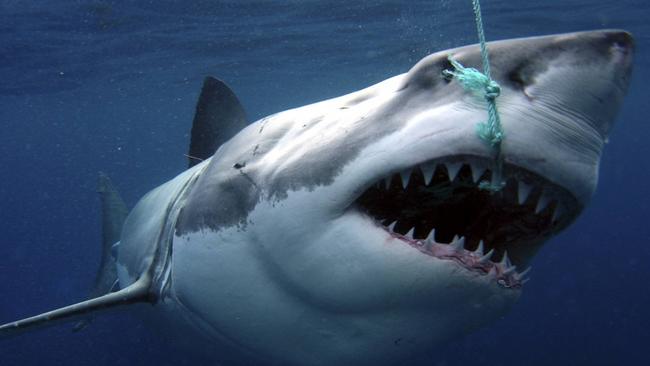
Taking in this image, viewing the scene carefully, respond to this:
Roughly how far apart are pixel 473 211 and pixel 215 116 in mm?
3469

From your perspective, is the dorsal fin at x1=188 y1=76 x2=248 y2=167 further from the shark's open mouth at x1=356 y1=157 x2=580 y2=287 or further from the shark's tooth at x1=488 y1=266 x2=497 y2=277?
the shark's tooth at x1=488 y1=266 x2=497 y2=277

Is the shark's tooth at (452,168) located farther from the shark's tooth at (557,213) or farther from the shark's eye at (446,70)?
the shark's tooth at (557,213)

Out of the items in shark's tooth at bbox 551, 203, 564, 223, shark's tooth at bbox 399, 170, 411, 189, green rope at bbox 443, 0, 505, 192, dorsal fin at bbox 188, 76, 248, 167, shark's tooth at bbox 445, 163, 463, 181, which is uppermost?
green rope at bbox 443, 0, 505, 192

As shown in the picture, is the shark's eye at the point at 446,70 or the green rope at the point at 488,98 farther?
the shark's eye at the point at 446,70

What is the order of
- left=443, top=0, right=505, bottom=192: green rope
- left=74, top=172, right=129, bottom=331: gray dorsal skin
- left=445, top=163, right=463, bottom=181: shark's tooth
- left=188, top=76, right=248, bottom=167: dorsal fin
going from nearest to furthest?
left=443, top=0, right=505, bottom=192: green rope, left=445, top=163, right=463, bottom=181: shark's tooth, left=188, top=76, right=248, bottom=167: dorsal fin, left=74, top=172, right=129, bottom=331: gray dorsal skin

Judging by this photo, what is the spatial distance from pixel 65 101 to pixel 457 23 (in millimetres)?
24116

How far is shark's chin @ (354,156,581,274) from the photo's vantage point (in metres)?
1.92

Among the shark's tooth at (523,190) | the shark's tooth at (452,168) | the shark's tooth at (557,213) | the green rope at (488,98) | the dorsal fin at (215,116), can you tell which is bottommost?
the dorsal fin at (215,116)

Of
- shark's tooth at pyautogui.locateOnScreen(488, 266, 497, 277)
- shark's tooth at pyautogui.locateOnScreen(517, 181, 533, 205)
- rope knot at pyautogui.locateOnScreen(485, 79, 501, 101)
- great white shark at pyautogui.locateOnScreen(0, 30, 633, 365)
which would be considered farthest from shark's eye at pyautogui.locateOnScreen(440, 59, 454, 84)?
shark's tooth at pyautogui.locateOnScreen(488, 266, 497, 277)

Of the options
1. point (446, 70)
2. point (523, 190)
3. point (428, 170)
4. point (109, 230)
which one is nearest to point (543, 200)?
point (523, 190)

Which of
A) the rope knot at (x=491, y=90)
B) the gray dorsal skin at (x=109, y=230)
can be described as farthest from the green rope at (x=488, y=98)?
the gray dorsal skin at (x=109, y=230)

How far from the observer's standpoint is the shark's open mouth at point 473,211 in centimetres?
193

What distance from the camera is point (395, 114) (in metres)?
2.00

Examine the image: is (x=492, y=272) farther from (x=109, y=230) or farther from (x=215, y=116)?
(x=109, y=230)
